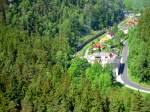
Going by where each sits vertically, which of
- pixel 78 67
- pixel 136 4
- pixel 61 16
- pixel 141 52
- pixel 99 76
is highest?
pixel 141 52

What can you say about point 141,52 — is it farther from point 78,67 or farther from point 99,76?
point 78,67

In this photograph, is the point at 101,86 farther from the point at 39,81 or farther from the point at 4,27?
the point at 4,27

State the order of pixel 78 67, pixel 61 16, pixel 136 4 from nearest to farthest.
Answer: pixel 78 67
pixel 61 16
pixel 136 4

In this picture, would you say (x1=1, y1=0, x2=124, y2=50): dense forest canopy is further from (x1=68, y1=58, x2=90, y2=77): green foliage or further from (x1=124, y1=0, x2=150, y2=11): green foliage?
(x1=68, y1=58, x2=90, y2=77): green foliage

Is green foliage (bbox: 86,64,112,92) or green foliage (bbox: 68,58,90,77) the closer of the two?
green foliage (bbox: 86,64,112,92)

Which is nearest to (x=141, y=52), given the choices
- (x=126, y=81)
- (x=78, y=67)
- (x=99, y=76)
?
(x=126, y=81)

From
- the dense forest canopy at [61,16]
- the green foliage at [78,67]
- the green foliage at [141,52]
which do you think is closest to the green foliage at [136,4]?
the dense forest canopy at [61,16]

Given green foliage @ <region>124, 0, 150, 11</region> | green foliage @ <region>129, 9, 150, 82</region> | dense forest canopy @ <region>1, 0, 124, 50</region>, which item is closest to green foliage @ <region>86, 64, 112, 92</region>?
green foliage @ <region>129, 9, 150, 82</region>

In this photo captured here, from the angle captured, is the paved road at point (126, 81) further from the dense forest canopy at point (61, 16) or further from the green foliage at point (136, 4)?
the green foliage at point (136, 4)
